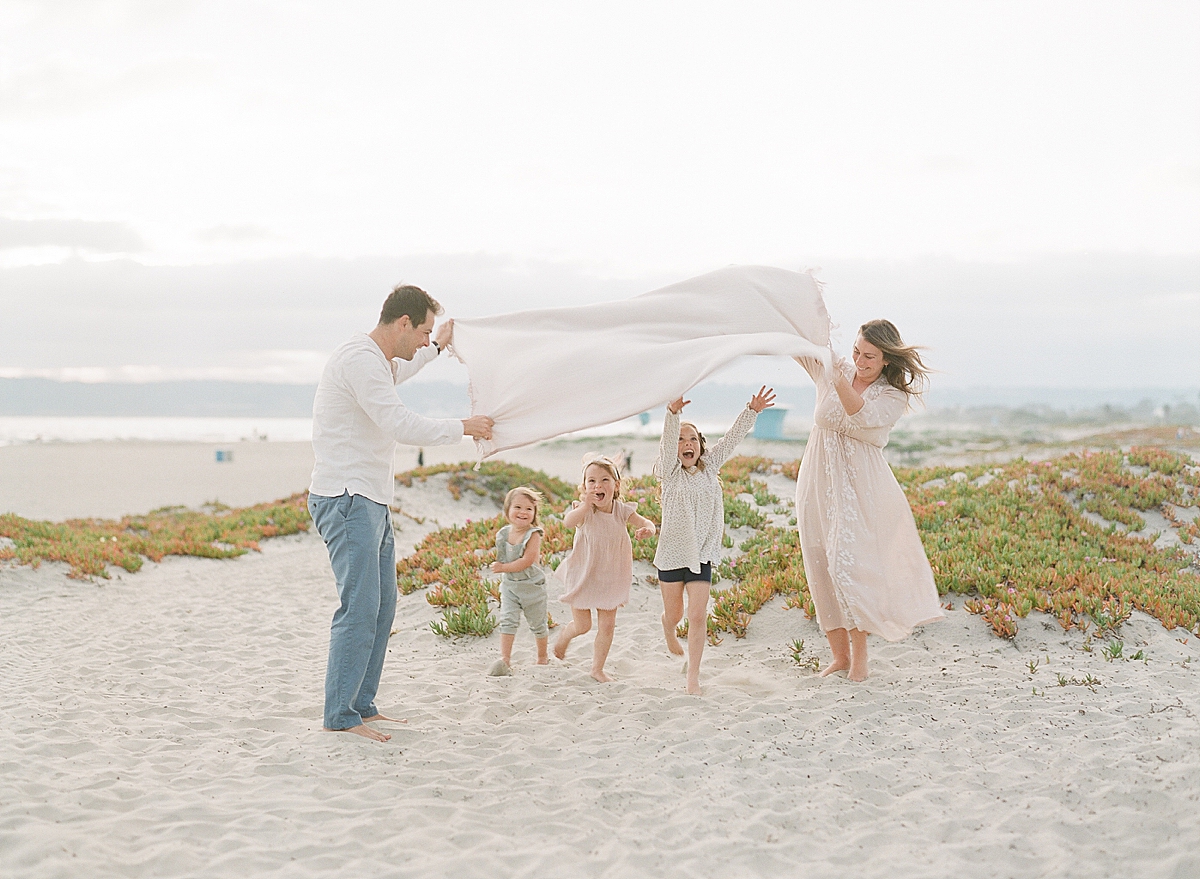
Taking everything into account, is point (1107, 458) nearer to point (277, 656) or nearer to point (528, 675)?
point (528, 675)

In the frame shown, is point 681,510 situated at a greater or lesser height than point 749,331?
lesser

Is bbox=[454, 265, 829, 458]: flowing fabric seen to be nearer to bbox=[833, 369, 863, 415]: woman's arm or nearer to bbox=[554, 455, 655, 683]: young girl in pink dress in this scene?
bbox=[833, 369, 863, 415]: woman's arm

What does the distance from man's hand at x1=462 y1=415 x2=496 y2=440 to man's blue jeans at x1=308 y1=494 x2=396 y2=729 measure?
32.0 inches

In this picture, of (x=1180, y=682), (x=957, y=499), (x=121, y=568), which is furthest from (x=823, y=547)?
(x=121, y=568)

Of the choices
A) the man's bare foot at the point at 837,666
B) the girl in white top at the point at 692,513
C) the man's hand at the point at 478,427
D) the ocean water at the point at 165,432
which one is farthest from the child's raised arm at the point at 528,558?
the ocean water at the point at 165,432

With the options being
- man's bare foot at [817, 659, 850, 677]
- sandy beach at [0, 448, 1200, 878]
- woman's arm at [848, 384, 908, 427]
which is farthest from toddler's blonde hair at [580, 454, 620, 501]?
man's bare foot at [817, 659, 850, 677]

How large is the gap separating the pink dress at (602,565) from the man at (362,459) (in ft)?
6.02

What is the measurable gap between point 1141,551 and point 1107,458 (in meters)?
3.91

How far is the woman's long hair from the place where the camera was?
6.90 m

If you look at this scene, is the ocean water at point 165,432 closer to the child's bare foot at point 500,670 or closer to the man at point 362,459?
the child's bare foot at point 500,670

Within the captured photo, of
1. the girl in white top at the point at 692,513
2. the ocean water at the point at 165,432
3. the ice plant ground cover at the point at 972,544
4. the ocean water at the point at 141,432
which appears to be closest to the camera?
the girl in white top at the point at 692,513

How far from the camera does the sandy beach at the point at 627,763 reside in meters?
4.63

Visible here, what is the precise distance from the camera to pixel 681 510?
7.13 metres

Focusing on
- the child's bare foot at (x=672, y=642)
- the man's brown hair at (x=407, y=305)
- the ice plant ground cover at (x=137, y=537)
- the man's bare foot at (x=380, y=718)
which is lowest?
the man's bare foot at (x=380, y=718)
